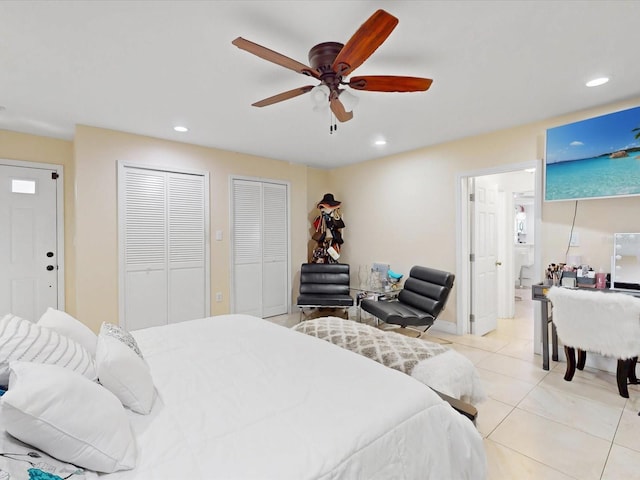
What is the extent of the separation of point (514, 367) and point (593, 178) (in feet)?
6.26

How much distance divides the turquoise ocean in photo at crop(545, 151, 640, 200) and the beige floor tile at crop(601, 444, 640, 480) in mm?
2026

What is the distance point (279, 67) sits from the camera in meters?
2.24

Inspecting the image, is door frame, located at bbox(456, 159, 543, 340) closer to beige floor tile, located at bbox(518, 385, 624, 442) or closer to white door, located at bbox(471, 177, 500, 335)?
white door, located at bbox(471, 177, 500, 335)

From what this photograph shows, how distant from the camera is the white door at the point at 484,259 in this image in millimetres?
4059

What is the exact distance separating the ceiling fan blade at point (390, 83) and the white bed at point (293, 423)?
163 cm

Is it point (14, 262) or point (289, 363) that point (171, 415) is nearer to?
point (289, 363)

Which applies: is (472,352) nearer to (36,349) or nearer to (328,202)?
(328,202)

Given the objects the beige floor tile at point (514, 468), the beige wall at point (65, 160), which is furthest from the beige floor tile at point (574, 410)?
the beige wall at point (65, 160)

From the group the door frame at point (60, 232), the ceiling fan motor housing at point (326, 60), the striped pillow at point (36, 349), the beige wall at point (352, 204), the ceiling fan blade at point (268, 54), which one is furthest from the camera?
the door frame at point (60, 232)

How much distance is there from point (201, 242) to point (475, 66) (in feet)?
11.7

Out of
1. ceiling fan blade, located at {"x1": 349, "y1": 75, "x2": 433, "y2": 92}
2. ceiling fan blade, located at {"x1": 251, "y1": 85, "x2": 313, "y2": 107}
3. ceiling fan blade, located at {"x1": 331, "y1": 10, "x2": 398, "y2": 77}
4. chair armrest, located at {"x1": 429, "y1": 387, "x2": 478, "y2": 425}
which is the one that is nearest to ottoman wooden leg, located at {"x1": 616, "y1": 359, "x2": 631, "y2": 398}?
chair armrest, located at {"x1": 429, "y1": 387, "x2": 478, "y2": 425}

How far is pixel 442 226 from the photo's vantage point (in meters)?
4.16

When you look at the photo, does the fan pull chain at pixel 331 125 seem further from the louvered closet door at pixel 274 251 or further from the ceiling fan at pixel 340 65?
the louvered closet door at pixel 274 251

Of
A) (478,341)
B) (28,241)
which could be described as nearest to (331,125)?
(478,341)
